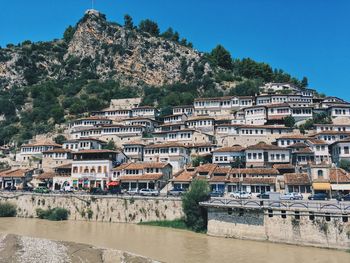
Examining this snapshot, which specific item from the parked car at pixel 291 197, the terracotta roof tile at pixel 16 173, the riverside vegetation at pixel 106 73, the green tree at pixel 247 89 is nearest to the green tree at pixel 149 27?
the riverside vegetation at pixel 106 73

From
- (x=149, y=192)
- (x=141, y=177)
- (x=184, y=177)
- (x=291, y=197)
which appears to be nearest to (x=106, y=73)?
(x=141, y=177)

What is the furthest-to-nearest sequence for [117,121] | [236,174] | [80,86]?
1. [80,86]
2. [117,121]
3. [236,174]

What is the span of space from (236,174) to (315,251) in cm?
2058

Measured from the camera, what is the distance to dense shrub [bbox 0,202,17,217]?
169ft

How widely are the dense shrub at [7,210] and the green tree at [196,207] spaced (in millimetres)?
28060

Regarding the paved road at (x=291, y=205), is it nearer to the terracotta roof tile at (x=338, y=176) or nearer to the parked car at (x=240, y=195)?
the parked car at (x=240, y=195)

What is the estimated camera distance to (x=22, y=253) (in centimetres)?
3197

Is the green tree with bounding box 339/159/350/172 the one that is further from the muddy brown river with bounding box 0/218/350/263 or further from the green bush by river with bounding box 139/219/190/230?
the green bush by river with bounding box 139/219/190/230

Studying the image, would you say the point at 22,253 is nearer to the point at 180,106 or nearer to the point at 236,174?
the point at 236,174

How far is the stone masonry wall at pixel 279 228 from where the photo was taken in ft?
102

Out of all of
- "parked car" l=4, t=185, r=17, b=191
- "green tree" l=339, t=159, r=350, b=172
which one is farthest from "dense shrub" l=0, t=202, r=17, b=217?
"green tree" l=339, t=159, r=350, b=172

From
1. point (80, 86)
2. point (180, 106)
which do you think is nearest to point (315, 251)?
point (180, 106)

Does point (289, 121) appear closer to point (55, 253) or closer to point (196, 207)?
point (196, 207)

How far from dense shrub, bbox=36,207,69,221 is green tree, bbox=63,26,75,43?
131629 mm
